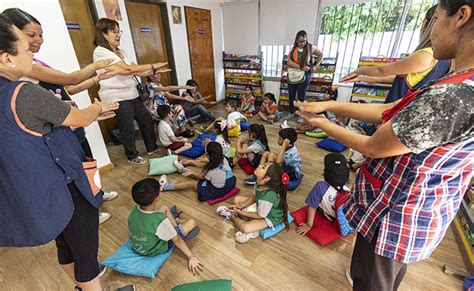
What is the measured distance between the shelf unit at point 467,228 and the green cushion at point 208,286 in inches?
65.2

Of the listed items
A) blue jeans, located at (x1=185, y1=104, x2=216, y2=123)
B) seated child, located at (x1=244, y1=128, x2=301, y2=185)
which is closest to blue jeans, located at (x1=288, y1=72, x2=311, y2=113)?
blue jeans, located at (x1=185, y1=104, x2=216, y2=123)

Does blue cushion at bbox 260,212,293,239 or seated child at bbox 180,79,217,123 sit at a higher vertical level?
seated child at bbox 180,79,217,123

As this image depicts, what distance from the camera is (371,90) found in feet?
12.0

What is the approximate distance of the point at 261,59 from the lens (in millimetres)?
4777

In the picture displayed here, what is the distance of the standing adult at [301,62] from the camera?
366 centimetres

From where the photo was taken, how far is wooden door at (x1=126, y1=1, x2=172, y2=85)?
3383 mm

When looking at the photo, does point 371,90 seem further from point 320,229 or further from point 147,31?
point 147,31

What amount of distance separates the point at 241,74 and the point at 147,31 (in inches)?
89.5

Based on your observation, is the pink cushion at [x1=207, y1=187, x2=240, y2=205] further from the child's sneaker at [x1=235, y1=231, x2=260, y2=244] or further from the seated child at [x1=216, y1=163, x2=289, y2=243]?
the child's sneaker at [x1=235, y1=231, x2=260, y2=244]

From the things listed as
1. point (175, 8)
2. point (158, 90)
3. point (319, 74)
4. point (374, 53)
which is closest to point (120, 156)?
point (158, 90)

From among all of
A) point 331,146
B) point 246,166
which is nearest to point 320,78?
point 331,146

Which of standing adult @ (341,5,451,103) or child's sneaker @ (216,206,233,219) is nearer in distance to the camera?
standing adult @ (341,5,451,103)

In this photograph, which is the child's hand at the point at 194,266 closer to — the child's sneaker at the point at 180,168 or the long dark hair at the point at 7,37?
the child's sneaker at the point at 180,168

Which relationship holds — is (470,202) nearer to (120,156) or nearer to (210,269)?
(210,269)
